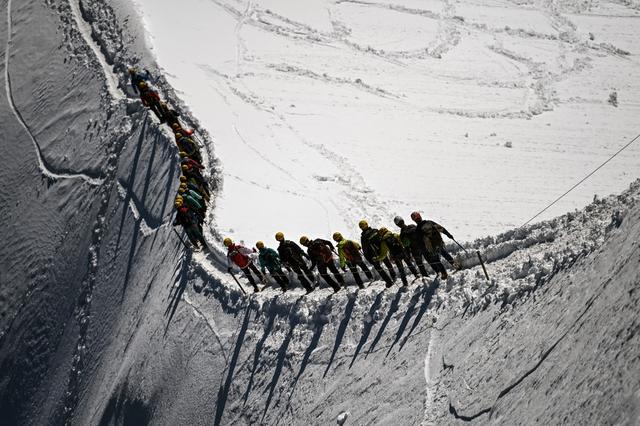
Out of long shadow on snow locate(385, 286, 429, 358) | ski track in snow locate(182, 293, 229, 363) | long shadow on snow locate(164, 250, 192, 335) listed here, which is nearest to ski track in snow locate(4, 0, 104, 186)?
long shadow on snow locate(164, 250, 192, 335)

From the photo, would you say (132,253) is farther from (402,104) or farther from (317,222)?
(402,104)

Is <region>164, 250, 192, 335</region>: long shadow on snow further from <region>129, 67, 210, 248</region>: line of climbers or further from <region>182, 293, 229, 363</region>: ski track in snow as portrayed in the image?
<region>129, 67, 210, 248</region>: line of climbers

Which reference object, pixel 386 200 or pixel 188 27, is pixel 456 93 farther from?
pixel 188 27

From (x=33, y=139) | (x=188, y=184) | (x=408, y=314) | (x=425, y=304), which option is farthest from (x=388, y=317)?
(x=33, y=139)

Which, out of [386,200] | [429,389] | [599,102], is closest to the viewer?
[429,389]

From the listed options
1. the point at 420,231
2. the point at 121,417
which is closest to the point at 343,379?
the point at 420,231

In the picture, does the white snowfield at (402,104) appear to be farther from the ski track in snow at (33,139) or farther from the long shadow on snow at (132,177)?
the ski track in snow at (33,139)

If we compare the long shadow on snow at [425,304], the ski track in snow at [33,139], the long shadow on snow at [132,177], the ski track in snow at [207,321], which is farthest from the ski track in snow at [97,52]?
the long shadow on snow at [425,304]
